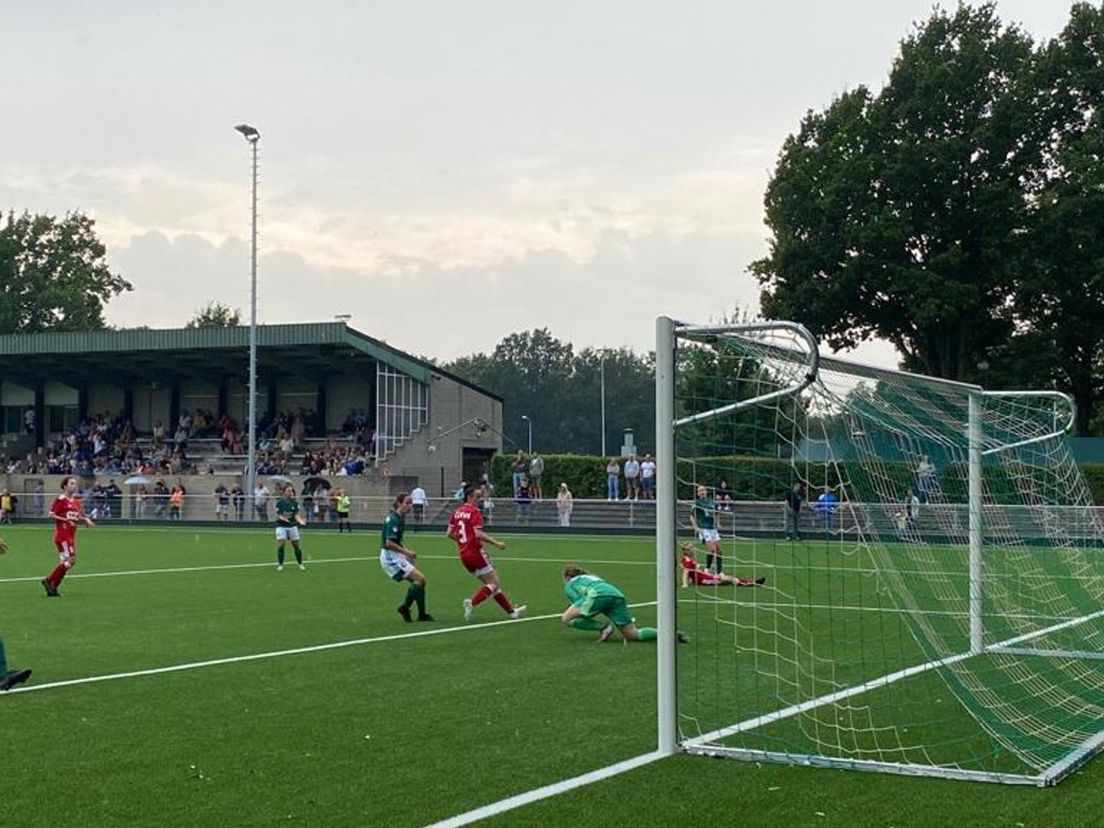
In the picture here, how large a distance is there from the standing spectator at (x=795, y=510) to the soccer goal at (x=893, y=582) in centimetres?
21

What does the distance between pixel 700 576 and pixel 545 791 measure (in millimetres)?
10686

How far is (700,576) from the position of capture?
17.8 m

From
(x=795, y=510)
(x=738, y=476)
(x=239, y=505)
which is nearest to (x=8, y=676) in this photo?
(x=795, y=510)

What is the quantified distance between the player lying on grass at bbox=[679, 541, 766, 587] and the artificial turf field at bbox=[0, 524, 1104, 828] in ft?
3.37

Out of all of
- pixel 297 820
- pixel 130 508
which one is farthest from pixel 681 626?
pixel 130 508

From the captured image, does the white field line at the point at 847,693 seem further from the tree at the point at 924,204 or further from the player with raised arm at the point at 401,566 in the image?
the tree at the point at 924,204

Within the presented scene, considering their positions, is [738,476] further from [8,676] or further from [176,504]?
[176,504]

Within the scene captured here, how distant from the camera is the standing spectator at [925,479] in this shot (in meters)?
12.6

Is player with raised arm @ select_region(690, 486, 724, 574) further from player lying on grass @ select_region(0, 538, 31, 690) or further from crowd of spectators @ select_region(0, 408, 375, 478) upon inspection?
crowd of spectators @ select_region(0, 408, 375, 478)

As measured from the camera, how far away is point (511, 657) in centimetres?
1287

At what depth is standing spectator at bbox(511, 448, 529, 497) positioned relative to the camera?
48.3m

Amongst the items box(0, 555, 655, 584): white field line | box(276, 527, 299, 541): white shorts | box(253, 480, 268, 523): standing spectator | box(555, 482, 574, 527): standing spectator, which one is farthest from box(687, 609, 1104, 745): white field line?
box(253, 480, 268, 523): standing spectator

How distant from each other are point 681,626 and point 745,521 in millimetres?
5602

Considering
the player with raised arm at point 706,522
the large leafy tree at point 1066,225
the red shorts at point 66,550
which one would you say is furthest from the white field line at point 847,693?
the large leafy tree at point 1066,225
